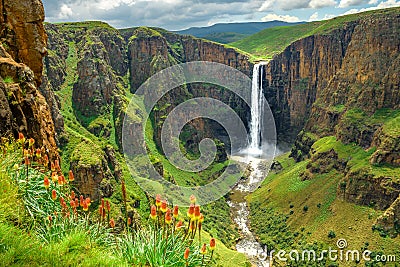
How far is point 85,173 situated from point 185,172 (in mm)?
47917

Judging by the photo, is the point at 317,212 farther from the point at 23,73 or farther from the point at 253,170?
the point at 23,73

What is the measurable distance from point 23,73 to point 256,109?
117m

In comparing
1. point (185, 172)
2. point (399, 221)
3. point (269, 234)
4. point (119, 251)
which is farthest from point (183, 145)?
point (119, 251)

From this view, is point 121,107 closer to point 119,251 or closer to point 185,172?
point 185,172

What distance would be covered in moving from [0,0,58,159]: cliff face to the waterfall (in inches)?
4289

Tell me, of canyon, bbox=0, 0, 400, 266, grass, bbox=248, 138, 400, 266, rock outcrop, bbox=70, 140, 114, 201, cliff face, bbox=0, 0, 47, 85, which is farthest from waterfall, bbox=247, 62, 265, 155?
Answer: cliff face, bbox=0, 0, 47, 85

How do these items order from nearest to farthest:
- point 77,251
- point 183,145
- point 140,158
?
point 77,251, point 140,158, point 183,145

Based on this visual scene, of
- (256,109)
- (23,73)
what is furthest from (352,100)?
(23,73)

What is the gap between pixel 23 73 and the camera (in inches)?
596

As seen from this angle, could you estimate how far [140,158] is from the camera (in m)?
83.8

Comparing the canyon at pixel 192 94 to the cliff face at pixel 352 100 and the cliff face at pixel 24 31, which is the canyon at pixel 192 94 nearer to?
the cliff face at pixel 24 31

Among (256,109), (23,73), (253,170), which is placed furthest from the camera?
(256,109)

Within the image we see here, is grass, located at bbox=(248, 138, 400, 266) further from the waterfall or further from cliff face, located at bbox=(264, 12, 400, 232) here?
the waterfall

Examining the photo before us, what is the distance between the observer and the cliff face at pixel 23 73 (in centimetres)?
1320
